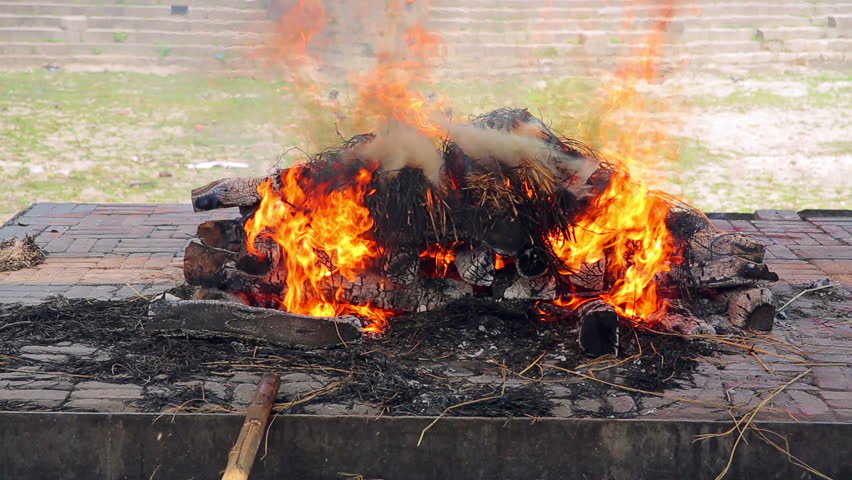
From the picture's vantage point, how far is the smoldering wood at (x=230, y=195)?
547cm

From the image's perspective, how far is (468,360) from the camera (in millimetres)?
4828

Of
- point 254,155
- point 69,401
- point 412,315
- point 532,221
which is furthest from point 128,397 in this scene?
point 254,155

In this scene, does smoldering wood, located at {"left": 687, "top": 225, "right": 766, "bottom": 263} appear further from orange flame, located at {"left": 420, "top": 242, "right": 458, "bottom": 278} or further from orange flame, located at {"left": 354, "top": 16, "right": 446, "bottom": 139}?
orange flame, located at {"left": 354, "top": 16, "right": 446, "bottom": 139}

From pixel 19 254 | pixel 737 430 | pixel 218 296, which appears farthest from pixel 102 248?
pixel 737 430

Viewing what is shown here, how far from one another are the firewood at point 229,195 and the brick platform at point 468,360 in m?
0.83

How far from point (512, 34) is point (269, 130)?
3.90m

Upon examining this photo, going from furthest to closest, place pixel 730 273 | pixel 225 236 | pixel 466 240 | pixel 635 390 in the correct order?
pixel 225 236 → pixel 730 273 → pixel 466 240 → pixel 635 390

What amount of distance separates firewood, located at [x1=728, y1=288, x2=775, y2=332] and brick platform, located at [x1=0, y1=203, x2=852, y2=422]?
0.09 m

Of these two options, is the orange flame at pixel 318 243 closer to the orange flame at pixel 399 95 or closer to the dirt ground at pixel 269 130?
the orange flame at pixel 399 95

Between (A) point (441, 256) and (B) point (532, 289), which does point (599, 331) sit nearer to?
(B) point (532, 289)

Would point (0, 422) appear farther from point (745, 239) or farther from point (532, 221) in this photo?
point (745, 239)

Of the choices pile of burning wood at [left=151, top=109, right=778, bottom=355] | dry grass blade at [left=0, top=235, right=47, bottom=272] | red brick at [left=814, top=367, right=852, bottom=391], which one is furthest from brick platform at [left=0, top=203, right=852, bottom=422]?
pile of burning wood at [left=151, top=109, right=778, bottom=355]

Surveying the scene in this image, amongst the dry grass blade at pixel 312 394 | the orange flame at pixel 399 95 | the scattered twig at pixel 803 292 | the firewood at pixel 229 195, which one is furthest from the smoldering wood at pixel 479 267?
the scattered twig at pixel 803 292

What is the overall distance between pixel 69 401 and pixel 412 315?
73.9 inches
